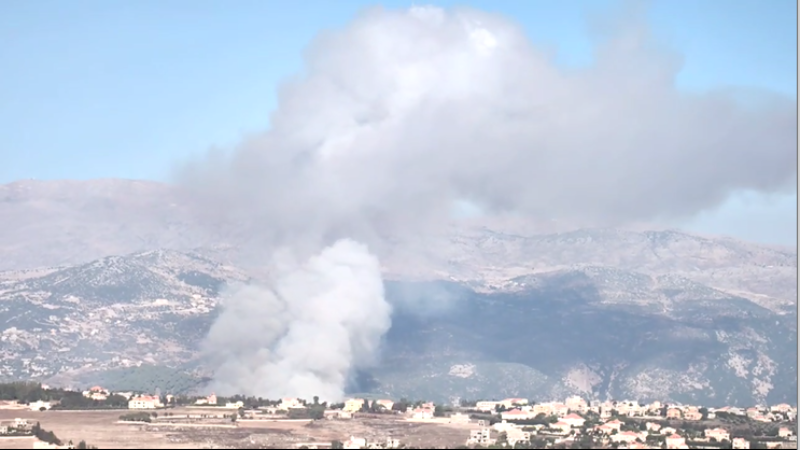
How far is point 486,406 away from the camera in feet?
304

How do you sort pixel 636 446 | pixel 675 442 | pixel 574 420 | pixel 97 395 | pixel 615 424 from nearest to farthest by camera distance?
pixel 636 446
pixel 675 442
pixel 615 424
pixel 574 420
pixel 97 395

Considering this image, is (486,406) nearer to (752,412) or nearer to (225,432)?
(752,412)

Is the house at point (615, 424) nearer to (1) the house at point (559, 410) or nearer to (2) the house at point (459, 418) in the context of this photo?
(1) the house at point (559, 410)

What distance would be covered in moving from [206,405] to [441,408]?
1428 cm

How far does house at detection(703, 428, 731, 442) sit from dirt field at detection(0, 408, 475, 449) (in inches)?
492

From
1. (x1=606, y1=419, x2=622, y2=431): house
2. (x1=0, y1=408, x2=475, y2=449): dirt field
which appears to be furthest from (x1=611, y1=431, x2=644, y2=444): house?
(x1=0, y1=408, x2=475, y2=449): dirt field

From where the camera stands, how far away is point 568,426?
2970 inches

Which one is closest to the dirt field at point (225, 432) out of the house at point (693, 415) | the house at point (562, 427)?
the house at point (562, 427)

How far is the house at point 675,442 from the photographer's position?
6612 cm

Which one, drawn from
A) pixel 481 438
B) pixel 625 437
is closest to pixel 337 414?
pixel 481 438

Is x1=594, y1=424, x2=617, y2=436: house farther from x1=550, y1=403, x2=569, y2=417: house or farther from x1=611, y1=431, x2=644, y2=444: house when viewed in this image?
x1=550, y1=403, x2=569, y2=417: house

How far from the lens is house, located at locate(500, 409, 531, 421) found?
267 ft

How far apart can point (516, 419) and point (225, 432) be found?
2044cm

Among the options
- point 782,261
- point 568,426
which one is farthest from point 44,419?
point 782,261
